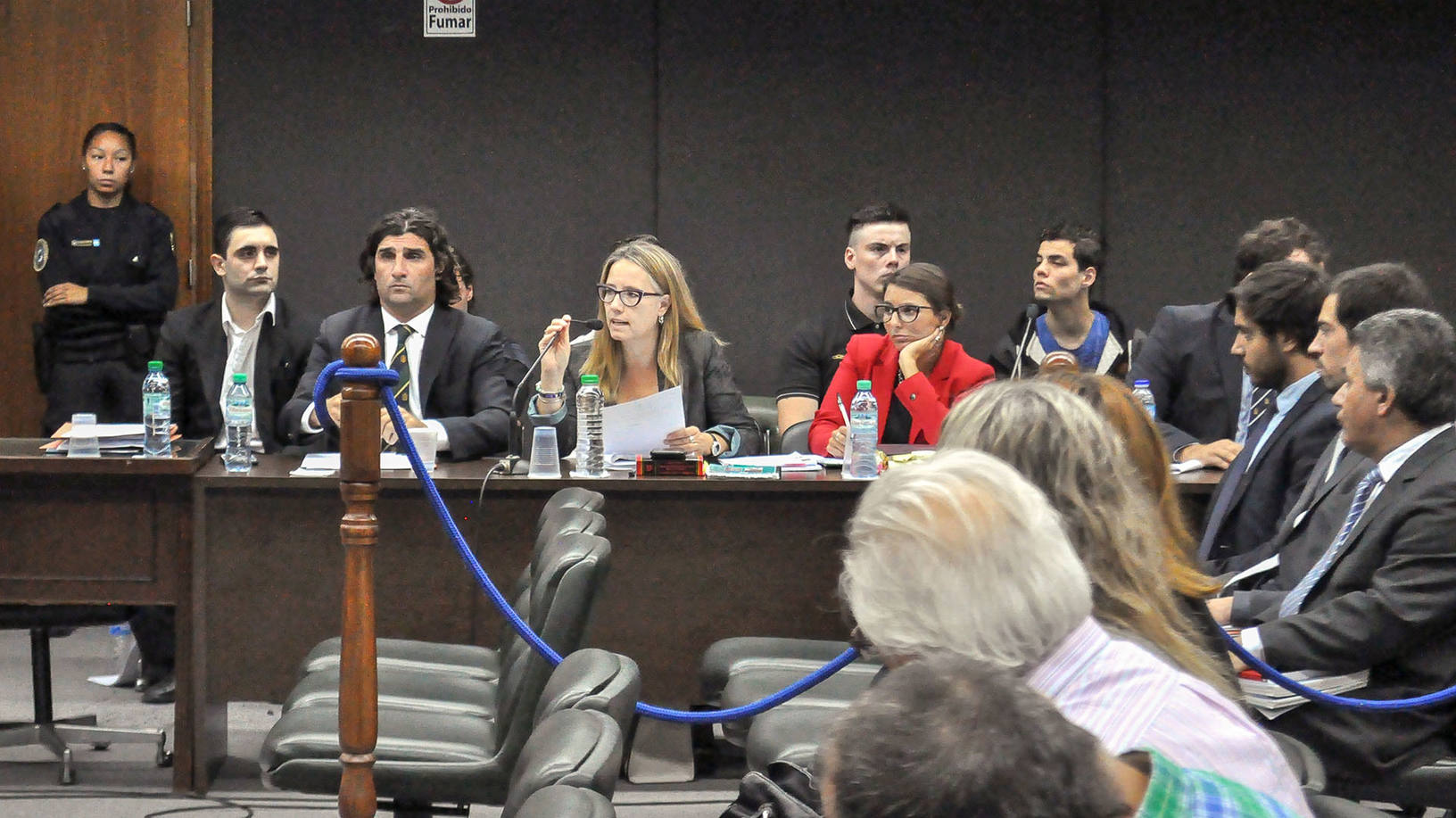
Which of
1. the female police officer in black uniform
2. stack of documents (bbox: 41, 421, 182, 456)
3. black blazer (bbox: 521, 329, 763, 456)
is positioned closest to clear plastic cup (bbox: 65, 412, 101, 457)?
stack of documents (bbox: 41, 421, 182, 456)

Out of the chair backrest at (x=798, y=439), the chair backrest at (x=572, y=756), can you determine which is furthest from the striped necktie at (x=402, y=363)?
the chair backrest at (x=572, y=756)

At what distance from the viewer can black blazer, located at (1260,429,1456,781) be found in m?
2.68

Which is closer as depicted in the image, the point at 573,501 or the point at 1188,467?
the point at 573,501

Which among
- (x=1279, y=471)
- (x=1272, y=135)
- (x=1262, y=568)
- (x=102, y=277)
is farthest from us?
(x=1272, y=135)

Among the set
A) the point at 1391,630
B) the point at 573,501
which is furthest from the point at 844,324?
the point at 1391,630

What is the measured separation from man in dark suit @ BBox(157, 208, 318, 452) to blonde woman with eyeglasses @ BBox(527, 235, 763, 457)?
3.42 ft

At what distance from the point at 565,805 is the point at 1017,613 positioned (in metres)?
0.42

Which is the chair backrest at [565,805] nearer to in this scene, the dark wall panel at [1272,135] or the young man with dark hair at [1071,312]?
the young man with dark hair at [1071,312]

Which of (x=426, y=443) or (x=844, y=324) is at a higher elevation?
(x=844, y=324)

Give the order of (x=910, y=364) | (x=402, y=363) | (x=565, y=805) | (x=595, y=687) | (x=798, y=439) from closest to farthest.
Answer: (x=565, y=805)
(x=595, y=687)
(x=402, y=363)
(x=910, y=364)
(x=798, y=439)

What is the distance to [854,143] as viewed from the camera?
254 inches

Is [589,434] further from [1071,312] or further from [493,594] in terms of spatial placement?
[1071,312]

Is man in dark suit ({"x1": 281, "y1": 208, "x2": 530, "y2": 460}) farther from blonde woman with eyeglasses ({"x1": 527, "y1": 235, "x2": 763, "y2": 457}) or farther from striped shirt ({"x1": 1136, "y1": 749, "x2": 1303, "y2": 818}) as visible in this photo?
striped shirt ({"x1": 1136, "y1": 749, "x2": 1303, "y2": 818})

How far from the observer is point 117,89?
20.4ft
